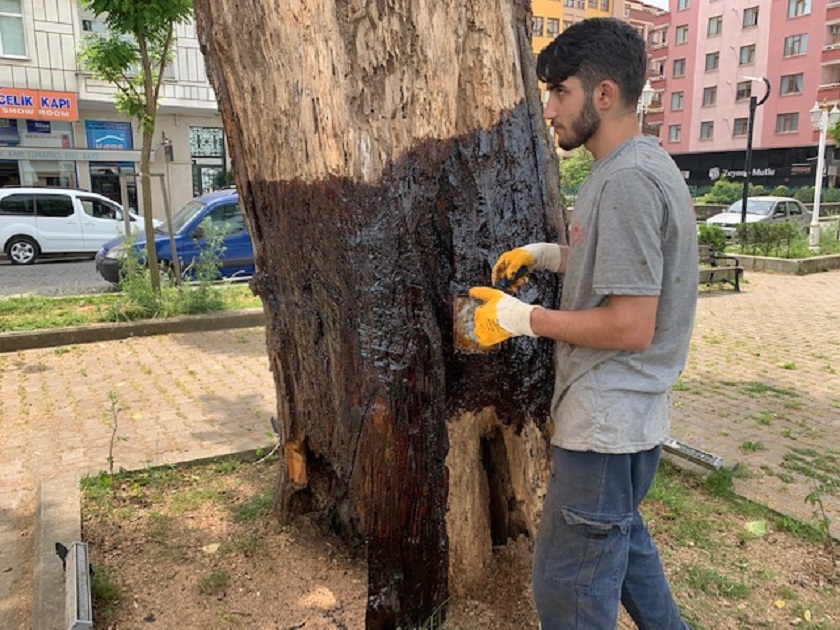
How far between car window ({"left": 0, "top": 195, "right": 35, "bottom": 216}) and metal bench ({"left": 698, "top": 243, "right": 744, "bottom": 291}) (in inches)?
565

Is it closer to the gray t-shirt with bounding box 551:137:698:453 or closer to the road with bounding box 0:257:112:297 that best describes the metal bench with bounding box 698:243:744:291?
the road with bounding box 0:257:112:297

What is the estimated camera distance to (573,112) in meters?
2.06

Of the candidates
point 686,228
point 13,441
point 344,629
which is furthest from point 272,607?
point 13,441

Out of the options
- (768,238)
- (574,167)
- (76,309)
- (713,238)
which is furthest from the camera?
(574,167)

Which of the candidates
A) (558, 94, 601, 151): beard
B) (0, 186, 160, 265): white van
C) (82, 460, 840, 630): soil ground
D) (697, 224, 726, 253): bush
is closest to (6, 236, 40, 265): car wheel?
(0, 186, 160, 265): white van

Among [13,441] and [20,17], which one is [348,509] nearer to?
[13,441]

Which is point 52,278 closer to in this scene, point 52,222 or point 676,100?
point 52,222

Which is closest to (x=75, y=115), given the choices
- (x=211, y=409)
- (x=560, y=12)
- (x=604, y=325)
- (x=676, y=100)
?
(x=211, y=409)

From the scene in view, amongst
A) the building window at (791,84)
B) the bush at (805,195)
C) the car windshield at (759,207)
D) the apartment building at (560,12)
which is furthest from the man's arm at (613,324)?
the apartment building at (560,12)

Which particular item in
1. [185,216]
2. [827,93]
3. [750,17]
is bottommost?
[185,216]

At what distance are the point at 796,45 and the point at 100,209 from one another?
153 feet

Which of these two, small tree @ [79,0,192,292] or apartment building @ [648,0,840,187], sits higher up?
apartment building @ [648,0,840,187]

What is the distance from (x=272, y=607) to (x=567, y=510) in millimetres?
1383

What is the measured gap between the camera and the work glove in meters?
2.34
